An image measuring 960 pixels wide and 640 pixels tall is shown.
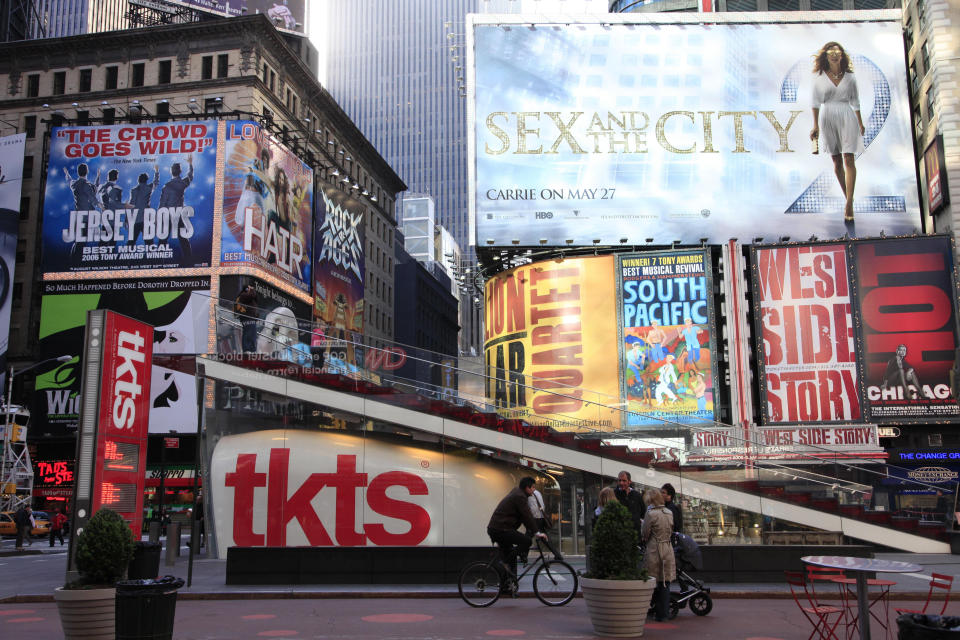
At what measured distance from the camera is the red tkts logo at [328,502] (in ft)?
70.9

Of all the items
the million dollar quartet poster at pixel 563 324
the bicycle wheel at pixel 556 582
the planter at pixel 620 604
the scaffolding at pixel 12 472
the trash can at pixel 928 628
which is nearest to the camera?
the trash can at pixel 928 628

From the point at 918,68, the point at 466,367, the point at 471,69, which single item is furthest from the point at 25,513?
the point at 918,68

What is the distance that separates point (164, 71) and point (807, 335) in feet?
151

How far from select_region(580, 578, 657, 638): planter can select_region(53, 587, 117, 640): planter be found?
5.64 meters

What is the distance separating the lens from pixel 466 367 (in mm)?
25219

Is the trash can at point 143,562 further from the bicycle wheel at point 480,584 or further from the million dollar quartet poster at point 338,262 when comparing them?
the million dollar quartet poster at point 338,262

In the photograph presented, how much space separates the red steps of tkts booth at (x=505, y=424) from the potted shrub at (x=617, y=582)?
35.6 ft

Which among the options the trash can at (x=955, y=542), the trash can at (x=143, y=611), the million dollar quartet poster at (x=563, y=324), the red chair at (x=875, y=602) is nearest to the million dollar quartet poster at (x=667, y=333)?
the million dollar quartet poster at (x=563, y=324)

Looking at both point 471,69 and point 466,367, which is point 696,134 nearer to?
point 471,69

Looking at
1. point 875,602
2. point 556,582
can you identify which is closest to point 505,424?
point 556,582

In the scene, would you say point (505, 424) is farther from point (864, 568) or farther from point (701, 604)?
point (864, 568)

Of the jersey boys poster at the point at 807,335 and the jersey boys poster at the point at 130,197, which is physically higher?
the jersey boys poster at the point at 130,197

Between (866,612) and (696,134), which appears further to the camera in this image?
(696,134)

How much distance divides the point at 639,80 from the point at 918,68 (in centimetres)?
1384
